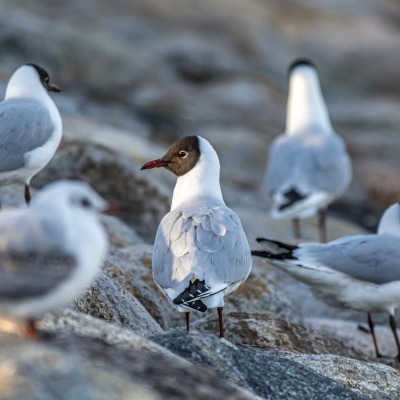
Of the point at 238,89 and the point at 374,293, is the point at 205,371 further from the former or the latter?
the point at 238,89

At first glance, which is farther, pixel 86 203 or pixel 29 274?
pixel 86 203

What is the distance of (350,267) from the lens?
9.70 m

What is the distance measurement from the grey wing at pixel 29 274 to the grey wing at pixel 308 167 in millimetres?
9984

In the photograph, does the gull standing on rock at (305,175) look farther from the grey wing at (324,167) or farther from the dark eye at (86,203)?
the dark eye at (86,203)

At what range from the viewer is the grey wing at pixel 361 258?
9.68m

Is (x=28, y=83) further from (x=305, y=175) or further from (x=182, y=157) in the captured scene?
(x=305, y=175)

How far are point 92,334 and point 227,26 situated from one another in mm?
28517

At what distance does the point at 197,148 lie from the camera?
8812 mm

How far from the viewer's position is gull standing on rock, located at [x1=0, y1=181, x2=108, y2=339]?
15.9 ft

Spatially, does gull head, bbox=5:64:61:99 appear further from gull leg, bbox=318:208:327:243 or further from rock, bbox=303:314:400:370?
gull leg, bbox=318:208:327:243

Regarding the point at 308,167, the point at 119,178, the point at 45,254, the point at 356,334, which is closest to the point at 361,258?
the point at 356,334

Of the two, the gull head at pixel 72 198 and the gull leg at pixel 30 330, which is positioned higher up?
the gull head at pixel 72 198

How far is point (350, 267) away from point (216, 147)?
11.3 m

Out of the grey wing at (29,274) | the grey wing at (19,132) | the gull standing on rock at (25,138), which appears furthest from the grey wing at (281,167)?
the grey wing at (29,274)
